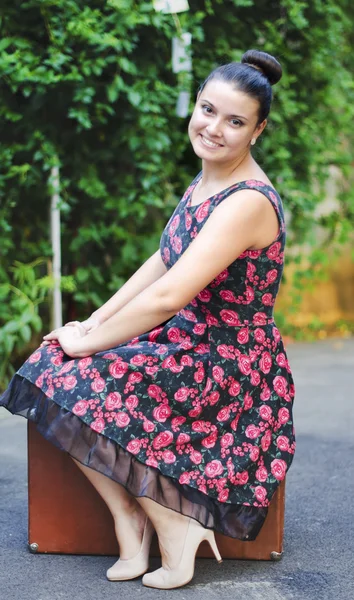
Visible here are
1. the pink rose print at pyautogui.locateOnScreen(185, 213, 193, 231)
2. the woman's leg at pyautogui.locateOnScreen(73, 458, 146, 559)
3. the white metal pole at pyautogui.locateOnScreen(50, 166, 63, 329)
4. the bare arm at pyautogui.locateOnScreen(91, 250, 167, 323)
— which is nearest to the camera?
the woman's leg at pyautogui.locateOnScreen(73, 458, 146, 559)

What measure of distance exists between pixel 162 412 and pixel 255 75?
35.1 inches

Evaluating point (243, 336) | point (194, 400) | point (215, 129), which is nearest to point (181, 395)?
point (194, 400)

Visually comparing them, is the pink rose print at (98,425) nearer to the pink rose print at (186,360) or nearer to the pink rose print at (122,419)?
the pink rose print at (122,419)

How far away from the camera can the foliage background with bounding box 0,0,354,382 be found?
4.13 m

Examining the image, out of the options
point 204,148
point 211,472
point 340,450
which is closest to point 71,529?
point 211,472

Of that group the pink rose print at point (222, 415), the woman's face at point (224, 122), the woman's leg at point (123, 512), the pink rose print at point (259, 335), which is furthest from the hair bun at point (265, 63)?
the woman's leg at point (123, 512)

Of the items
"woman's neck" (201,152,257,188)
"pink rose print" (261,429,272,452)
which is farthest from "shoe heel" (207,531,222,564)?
"woman's neck" (201,152,257,188)

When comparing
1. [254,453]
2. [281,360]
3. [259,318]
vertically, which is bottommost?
[254,453]

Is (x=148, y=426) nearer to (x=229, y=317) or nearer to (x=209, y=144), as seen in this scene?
(x=229, y=317)

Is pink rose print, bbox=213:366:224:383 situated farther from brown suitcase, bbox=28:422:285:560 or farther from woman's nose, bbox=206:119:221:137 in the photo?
woman's nose, bbox=206:119:221:137

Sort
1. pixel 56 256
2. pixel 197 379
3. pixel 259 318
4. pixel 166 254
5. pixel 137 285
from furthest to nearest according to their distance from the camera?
pixel 56 256 < pixel 137 285 < pixel 166 254 < pixel 259 318 < pixel 197 379

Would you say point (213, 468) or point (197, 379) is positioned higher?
point (197, 379)

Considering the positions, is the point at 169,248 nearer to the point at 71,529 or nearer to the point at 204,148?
the point at 204,148

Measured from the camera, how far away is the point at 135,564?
2418mm
